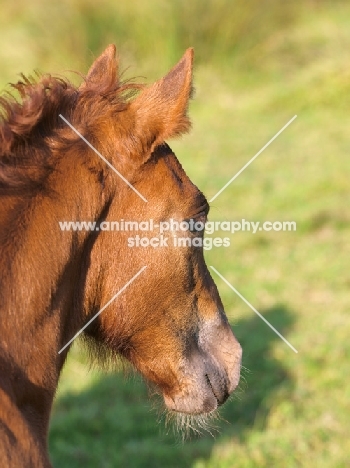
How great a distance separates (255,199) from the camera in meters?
8.26

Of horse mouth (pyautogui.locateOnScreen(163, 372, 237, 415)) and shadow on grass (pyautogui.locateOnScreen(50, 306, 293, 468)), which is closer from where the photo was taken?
horse mouth (pyautogui.locateOnScreen(163, 372, 237, 415))

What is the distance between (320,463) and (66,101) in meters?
2.46

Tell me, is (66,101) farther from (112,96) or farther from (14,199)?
(14,199)

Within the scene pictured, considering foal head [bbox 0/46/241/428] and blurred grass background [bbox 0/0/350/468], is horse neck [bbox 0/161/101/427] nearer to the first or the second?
foal head [bbox 0/46/241/428]

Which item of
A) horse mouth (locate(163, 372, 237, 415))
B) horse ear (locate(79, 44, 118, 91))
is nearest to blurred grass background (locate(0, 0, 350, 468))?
horse ear (locate(79, 44, 118, 91))

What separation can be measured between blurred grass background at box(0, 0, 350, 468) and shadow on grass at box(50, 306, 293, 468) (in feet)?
0.03

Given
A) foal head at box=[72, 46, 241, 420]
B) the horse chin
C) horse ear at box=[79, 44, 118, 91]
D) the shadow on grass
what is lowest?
the shadow on grass

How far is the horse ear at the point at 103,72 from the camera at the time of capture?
9.13ft

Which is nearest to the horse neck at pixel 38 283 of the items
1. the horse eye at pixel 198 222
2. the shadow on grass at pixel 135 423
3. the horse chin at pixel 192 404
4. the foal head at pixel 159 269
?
the foal head at pixel 159 269

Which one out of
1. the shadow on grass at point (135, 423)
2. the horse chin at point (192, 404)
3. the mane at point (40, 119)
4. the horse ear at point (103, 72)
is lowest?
the shadow on grass at point (135, 423)

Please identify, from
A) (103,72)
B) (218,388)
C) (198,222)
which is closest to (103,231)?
(198,222)

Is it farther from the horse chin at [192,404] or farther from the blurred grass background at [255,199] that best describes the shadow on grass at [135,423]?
the horse chin at [192,404]

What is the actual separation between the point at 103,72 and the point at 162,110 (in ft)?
1.70

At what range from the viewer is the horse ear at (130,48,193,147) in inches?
101
